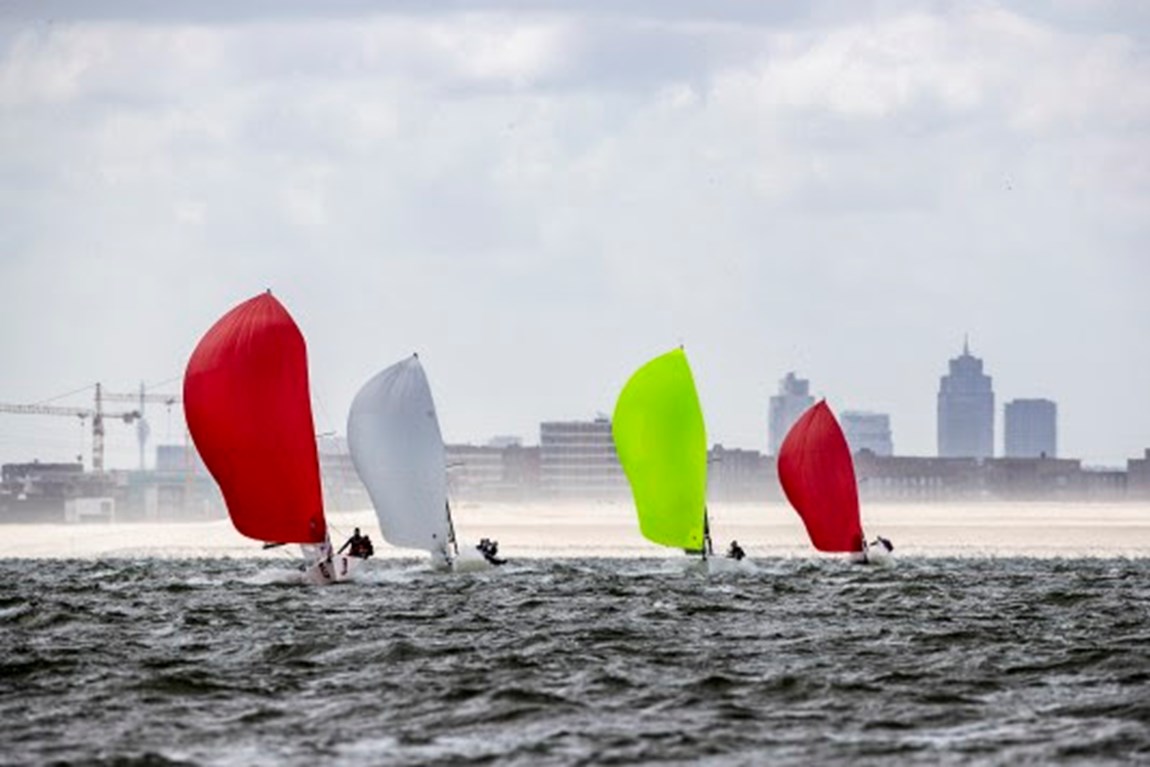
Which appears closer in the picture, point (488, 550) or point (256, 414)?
point (256, 414)

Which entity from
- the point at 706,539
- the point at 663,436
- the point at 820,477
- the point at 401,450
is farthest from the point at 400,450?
the point at 820,477

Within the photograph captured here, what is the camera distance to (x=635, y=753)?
2745 centimetres

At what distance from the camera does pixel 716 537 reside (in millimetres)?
138000

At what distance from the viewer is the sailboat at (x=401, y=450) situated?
2506 inches

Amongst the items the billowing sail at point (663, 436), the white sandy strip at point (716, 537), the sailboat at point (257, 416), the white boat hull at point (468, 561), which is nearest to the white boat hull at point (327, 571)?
the sailboat at point (257, 416)

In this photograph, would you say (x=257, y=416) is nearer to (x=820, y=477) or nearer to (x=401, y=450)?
(x=401, y=450)

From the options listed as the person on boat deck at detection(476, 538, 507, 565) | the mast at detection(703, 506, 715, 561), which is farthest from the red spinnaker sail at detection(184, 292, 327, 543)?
the person on boat deck at detection(476, 538, 507, 565)

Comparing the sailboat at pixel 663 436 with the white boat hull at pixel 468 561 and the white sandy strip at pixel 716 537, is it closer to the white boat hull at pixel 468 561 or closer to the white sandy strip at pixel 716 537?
the white boat hull at pixel 468 561

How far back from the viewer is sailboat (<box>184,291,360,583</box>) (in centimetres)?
5459

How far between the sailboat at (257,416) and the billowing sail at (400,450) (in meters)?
6.75

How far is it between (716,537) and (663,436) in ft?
234

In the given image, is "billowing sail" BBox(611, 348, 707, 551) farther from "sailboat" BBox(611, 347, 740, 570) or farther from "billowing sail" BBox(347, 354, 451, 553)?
"billowing sail" BBox(347, 354, 451, 553)

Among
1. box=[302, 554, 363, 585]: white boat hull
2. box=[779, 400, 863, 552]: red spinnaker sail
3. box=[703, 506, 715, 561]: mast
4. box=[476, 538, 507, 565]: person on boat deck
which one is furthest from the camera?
box=[779, 400, 863, 552]: red spinnaker sail

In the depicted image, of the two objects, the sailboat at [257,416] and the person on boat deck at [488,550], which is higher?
the sailboat at [257,416]
